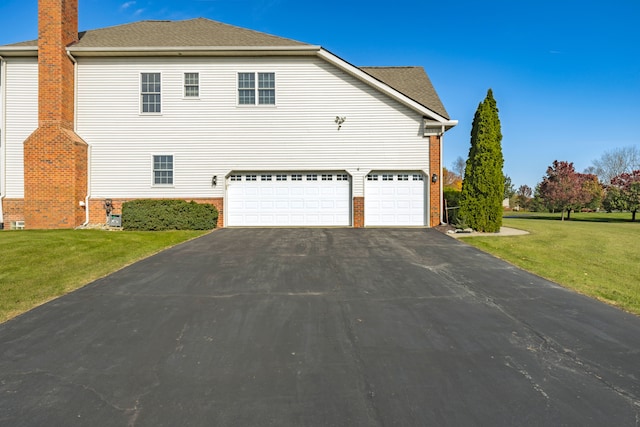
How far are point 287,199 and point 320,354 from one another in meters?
12.0

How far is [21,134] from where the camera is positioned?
14.5m

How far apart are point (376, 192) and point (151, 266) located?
34.2 ft

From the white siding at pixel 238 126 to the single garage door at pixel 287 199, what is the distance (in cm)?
49

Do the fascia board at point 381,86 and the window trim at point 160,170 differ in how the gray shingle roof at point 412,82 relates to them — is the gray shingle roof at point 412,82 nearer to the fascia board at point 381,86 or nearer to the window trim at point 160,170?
the fascia board at point 381,86

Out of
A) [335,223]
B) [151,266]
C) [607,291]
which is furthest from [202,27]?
[607,291]

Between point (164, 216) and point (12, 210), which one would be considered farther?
point (12, 210)

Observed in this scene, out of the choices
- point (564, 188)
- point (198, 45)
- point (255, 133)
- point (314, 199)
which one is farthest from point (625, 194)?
point (198, 45)

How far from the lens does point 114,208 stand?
14992 millimetres

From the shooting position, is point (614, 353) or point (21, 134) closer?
point (614, 353)

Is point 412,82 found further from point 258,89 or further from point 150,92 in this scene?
point 150,92

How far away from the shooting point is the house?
15.0 m

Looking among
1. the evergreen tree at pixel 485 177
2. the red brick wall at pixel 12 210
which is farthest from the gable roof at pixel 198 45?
the red brick wall at pixel 12 210

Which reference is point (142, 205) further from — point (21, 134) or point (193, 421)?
point (193, 421)

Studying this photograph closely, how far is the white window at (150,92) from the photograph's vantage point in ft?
49.9
